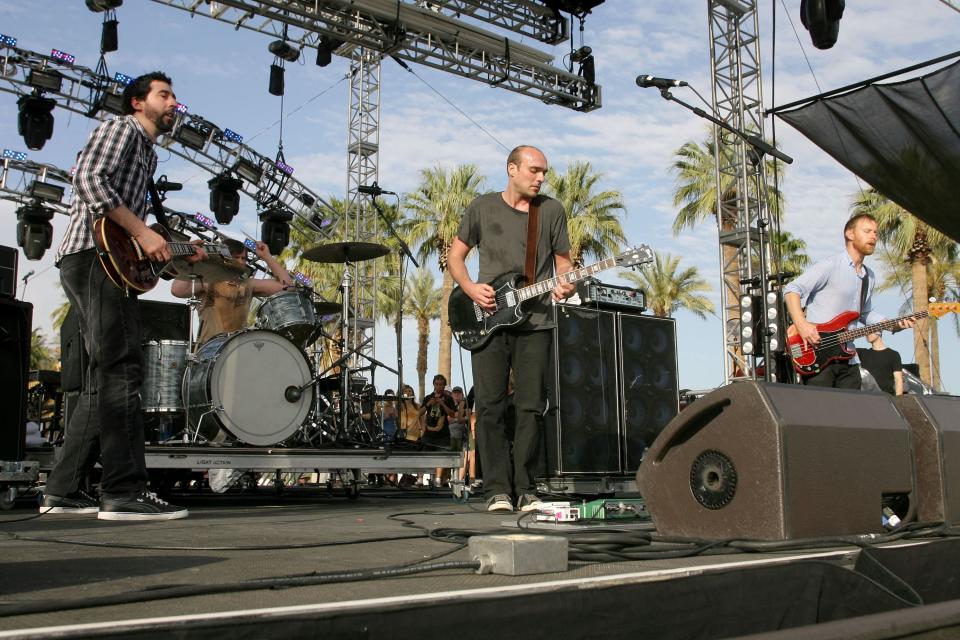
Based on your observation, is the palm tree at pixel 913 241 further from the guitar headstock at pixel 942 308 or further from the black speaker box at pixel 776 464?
the black speaker box at pixel 776 464

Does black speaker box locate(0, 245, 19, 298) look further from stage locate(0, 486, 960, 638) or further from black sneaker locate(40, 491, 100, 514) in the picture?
stage locate(0, 486, 960, 638)

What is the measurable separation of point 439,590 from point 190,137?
57.3 feet

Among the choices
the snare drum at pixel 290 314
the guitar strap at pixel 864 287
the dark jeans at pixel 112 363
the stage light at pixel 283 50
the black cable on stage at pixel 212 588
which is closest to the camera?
the black cable on stage at pixel 212 588

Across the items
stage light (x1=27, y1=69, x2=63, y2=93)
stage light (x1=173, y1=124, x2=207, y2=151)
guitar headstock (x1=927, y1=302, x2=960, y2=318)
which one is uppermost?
stage light (x1=27, y1=69, x2=63, y2=93)

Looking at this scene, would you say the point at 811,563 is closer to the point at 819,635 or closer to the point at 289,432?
the point at 819,635

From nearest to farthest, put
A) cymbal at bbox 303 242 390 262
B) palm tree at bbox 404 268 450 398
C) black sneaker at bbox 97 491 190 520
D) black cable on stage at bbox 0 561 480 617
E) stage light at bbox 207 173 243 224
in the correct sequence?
1. black cable on stage at bbox 0 561 480 617
2. black sneaker at bbox 97 491 190 520
3. cymbal at bbox 303 242 390 262
4. stage light at bbox 207 173 243 224
5. palm tree at bbox 404 268 450 398

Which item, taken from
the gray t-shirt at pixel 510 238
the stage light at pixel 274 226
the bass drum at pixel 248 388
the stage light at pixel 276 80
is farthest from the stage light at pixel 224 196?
the gray t-shirt at pixel 510 238

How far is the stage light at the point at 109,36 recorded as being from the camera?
14805 mm

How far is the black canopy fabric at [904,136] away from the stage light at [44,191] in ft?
53.4

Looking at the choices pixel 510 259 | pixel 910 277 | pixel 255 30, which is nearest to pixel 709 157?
pixel 910 277

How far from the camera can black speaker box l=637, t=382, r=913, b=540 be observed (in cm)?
293

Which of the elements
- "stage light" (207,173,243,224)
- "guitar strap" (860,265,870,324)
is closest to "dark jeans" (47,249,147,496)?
"guitar strap" (860,265,870,324)

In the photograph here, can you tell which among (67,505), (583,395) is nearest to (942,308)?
(583,395)

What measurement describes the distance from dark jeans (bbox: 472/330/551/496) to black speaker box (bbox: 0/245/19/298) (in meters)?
3.31
